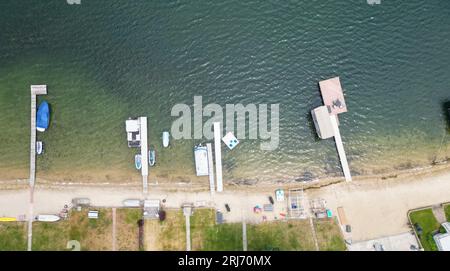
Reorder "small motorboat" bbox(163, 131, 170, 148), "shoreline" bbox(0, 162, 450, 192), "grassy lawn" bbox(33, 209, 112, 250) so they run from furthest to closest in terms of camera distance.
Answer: "small motorboat" bbox(163, 131, 170, 148) → "shoreline" bbox(0, 162, 450, 192) → "grassy lawn" bbox(33, 209, 112, 250)

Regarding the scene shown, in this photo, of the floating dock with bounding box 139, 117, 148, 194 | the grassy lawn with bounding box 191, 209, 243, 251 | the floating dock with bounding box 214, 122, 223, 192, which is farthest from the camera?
the floating dock with bounding box 214, 122, 223, 192

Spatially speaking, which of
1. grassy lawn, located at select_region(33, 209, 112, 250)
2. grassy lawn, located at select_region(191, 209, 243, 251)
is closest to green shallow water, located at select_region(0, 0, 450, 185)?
grassy lawn, located at select_region(33, 209, 112, 250)

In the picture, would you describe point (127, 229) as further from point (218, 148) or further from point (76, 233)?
point (218, 148)

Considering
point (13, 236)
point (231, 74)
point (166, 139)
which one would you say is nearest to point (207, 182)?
point (166, 139)

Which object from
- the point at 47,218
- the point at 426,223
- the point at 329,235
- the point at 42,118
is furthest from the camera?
the point at 426,223

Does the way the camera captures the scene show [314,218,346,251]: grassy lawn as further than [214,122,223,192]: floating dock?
No

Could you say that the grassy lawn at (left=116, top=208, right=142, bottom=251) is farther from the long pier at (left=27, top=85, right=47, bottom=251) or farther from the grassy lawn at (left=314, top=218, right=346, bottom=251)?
the grassy lawn at (left=314, top=218, right=346, bottom=251)

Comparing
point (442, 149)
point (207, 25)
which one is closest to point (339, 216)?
point (442, 149)

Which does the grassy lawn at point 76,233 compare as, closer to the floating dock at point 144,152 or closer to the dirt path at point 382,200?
the floating dock at point 144,152
